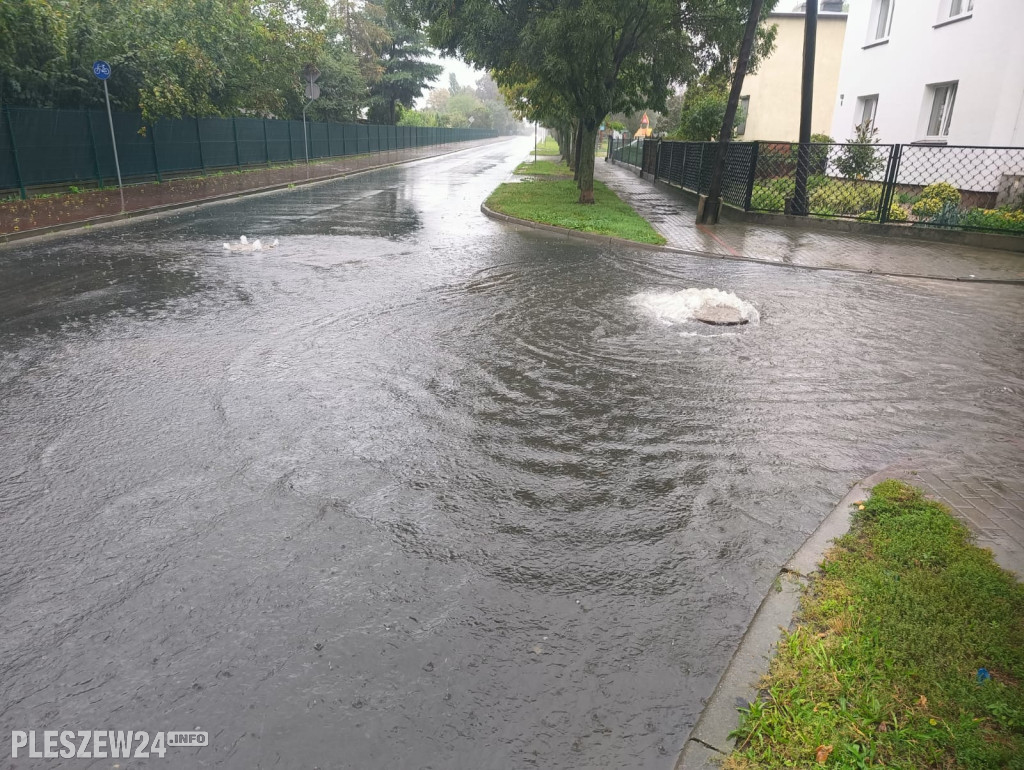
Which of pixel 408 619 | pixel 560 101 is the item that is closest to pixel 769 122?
pixel 560 101

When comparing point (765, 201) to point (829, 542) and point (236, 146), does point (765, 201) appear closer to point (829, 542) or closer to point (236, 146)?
point (829, 542)

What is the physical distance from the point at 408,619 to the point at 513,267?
327 inches

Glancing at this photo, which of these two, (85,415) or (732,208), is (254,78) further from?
(85,415)

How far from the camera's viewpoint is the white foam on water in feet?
26.8

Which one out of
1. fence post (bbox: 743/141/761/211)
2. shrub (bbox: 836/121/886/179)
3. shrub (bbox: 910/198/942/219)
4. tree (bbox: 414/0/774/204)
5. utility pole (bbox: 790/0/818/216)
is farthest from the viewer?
shrub (bbox: 836/121/886/179)

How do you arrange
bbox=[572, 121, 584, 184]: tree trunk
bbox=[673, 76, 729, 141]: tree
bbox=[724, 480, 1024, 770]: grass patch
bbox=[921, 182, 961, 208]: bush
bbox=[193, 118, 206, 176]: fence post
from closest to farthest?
bbox=[724, 480, 1024, 770]: grass patch < bbox=[921, 182, 961, 208]: bush < bbox=[572, 121, 584, 184]: tree trunk < bbox=[193, 118, 206, 176]: fence post < bbox=[673, 76, 729, 141]: tree

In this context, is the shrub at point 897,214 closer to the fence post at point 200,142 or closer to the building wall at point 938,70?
the building wall at point 938,70

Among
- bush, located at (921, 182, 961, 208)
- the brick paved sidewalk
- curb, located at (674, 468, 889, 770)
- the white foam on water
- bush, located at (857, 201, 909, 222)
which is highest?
bush, located at (921, 182, 961, 208)

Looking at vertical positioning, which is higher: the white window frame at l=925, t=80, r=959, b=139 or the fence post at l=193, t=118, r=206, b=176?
the white window frame at l=925, t=80, r=959, b=139

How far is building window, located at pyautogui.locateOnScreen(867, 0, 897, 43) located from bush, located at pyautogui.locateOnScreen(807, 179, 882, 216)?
8.45 meters

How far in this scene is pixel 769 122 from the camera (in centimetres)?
3281

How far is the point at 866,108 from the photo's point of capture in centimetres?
2284

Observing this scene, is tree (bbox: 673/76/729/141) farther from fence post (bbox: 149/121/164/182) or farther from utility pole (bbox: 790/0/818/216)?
fence post (bbox: 149/121/164/182)

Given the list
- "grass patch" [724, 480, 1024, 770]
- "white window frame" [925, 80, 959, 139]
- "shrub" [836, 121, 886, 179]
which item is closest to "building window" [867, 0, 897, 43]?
"white window frame" [925, 80, 959, 139]
